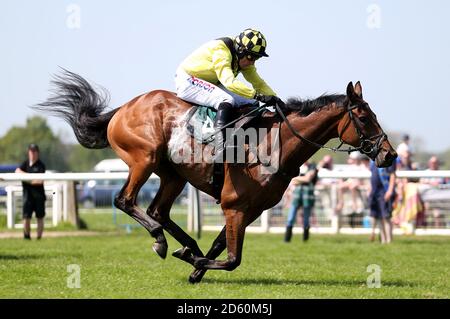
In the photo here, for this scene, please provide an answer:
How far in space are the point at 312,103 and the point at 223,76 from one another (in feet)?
3.05

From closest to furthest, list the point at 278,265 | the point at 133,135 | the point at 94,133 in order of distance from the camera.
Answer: the point at 133,135
the point at 94,133
the point at 278,265

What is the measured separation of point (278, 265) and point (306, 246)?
359 centimetres

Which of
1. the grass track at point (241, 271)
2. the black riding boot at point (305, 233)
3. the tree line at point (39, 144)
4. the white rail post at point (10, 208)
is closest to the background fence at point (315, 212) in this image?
the white rail post at point (10, 208)

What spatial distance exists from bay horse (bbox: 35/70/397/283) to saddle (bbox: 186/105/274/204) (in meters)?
0.06

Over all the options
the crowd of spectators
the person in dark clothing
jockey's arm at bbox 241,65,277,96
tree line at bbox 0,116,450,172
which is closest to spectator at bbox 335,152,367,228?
the crowd of spectators

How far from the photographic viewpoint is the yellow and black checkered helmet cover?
794cm

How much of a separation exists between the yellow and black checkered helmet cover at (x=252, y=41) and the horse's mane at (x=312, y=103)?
2.01 ft

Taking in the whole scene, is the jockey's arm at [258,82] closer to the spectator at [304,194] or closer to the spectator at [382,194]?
the spectator at [382,194]

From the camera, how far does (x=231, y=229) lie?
7.76 m

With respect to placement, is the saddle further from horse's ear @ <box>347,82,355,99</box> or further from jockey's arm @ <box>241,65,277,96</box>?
horse's ear @ <box>347,82,355,99</box>

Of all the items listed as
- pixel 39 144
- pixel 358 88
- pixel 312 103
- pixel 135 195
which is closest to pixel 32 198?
pixel 135 195
